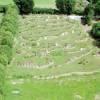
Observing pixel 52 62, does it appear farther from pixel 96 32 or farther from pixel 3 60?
pixel 96 32

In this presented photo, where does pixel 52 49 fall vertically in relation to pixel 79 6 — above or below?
above

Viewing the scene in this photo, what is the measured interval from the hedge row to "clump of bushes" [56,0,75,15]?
347 inches

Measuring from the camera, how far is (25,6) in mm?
85000

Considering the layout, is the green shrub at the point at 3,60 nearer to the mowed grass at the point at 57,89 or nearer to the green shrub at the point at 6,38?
the mowed grass at the point at 57,89

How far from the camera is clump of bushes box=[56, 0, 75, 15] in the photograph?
85000 mm

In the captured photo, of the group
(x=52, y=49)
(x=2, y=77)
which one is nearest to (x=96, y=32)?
(x=52, y=49)

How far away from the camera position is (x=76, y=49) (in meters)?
65.6

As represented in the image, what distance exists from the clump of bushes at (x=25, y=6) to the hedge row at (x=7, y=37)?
4435 millimetres

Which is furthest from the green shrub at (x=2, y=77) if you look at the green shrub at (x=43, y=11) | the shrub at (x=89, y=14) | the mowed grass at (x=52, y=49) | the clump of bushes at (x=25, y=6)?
the green shrub at (x=43, y=11)

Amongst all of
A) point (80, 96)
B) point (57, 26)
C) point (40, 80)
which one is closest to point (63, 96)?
point (80, 96)

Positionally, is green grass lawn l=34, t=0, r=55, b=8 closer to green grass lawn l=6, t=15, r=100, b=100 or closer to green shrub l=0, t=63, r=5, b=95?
green grass lawn l=6, t=15, r=100, b=100

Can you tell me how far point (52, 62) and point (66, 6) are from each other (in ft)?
87.5

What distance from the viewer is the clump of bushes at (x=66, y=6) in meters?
85.0

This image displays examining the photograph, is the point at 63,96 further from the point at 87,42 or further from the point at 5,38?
the point at 87,42
